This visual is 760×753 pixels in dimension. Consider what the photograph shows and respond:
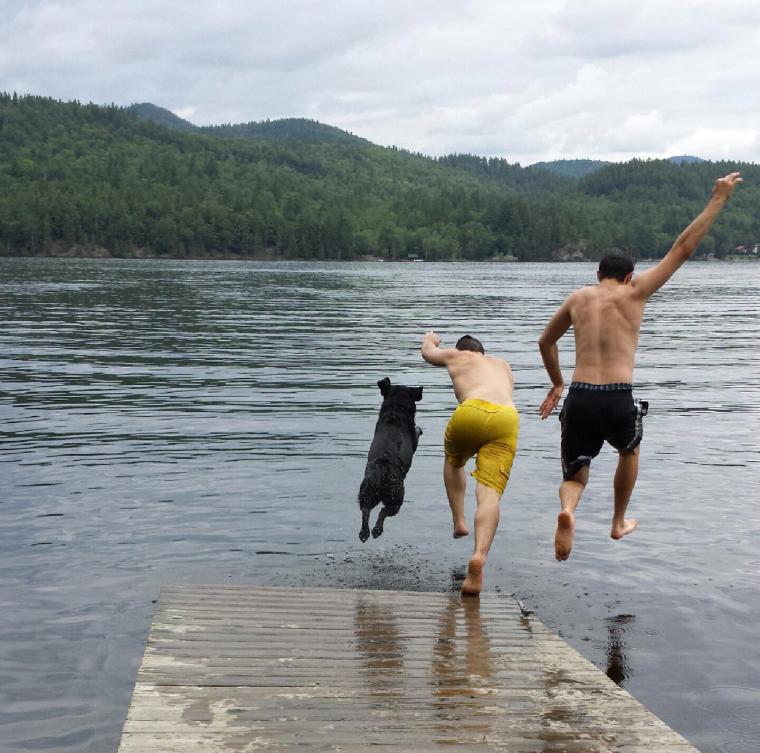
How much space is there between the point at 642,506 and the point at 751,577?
2.89 meters

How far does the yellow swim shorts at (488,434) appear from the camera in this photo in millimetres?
8797

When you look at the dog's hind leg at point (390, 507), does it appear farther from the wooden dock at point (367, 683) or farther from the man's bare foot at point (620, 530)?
the man's bare foot at point (620, 530)

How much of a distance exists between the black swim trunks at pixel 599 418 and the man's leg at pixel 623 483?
0.14 metres

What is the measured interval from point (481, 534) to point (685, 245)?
2.70 meters

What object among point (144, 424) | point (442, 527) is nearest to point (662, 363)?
point (144, 424)

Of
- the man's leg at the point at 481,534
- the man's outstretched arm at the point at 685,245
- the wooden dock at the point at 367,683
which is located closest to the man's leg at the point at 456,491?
the man's leg at the point at 481,534

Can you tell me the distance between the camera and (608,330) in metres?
8.30

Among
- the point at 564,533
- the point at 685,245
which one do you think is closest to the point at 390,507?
the point at 564,533

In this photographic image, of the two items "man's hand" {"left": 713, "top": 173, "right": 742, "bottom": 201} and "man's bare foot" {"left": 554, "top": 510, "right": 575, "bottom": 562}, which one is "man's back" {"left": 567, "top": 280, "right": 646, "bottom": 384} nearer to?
"man's hand" {"left": 713, "top": 173, "right": 742, "bottom": 201}

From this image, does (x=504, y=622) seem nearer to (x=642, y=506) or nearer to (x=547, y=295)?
(x=642, y=506)

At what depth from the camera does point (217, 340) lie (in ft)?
A: 117

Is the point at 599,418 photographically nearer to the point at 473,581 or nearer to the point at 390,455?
the point at 473,581

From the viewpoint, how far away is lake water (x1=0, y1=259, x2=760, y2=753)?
7.69 metres

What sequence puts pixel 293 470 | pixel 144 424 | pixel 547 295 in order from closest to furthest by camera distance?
pixel 293 470, pixel 144 424, pixel 547 295
